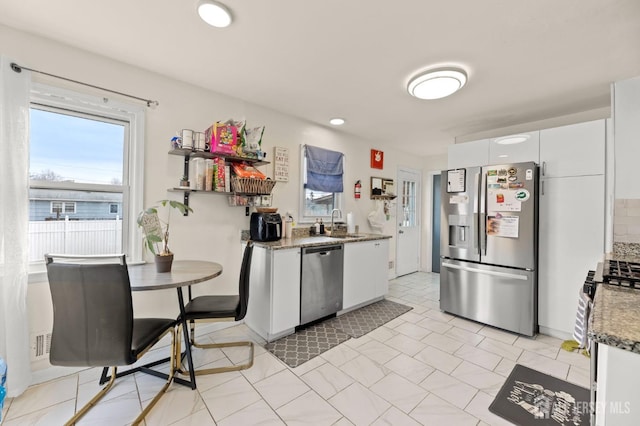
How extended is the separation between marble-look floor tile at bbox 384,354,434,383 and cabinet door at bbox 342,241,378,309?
3.23 ft

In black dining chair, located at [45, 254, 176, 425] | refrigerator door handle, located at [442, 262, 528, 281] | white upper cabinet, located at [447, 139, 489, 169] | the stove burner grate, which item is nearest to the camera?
the stove burner grate

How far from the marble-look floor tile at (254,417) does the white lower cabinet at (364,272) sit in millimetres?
1588

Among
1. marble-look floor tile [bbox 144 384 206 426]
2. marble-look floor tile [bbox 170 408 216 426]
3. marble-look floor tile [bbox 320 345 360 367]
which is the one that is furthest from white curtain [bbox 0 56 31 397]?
marble-look floor tile [bbox 320 345 360 367]

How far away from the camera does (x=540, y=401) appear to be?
1760 millimetres

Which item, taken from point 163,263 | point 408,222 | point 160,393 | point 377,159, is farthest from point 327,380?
point 408,222

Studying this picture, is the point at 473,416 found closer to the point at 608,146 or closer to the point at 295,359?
the point at 295,359

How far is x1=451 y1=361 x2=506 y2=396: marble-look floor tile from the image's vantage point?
1.89 metres

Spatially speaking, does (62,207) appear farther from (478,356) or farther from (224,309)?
(478,356)

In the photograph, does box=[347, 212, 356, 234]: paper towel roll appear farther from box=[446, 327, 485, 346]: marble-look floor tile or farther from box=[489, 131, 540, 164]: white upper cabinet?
box=[489, 131, 540, 164]: white upper cabinet

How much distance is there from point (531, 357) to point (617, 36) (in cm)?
249

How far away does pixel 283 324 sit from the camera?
8.36 ft

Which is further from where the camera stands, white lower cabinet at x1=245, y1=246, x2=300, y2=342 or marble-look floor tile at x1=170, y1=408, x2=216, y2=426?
white lower cabinet at x1=245, y1=246, x2=300, y2=342

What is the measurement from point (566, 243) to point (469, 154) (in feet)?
4.36

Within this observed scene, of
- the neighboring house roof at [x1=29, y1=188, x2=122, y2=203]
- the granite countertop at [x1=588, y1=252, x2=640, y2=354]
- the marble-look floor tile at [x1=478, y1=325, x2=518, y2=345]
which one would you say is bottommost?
the marble-look floor tile at [x1=478, y1=325, x2=518, y2=345]
